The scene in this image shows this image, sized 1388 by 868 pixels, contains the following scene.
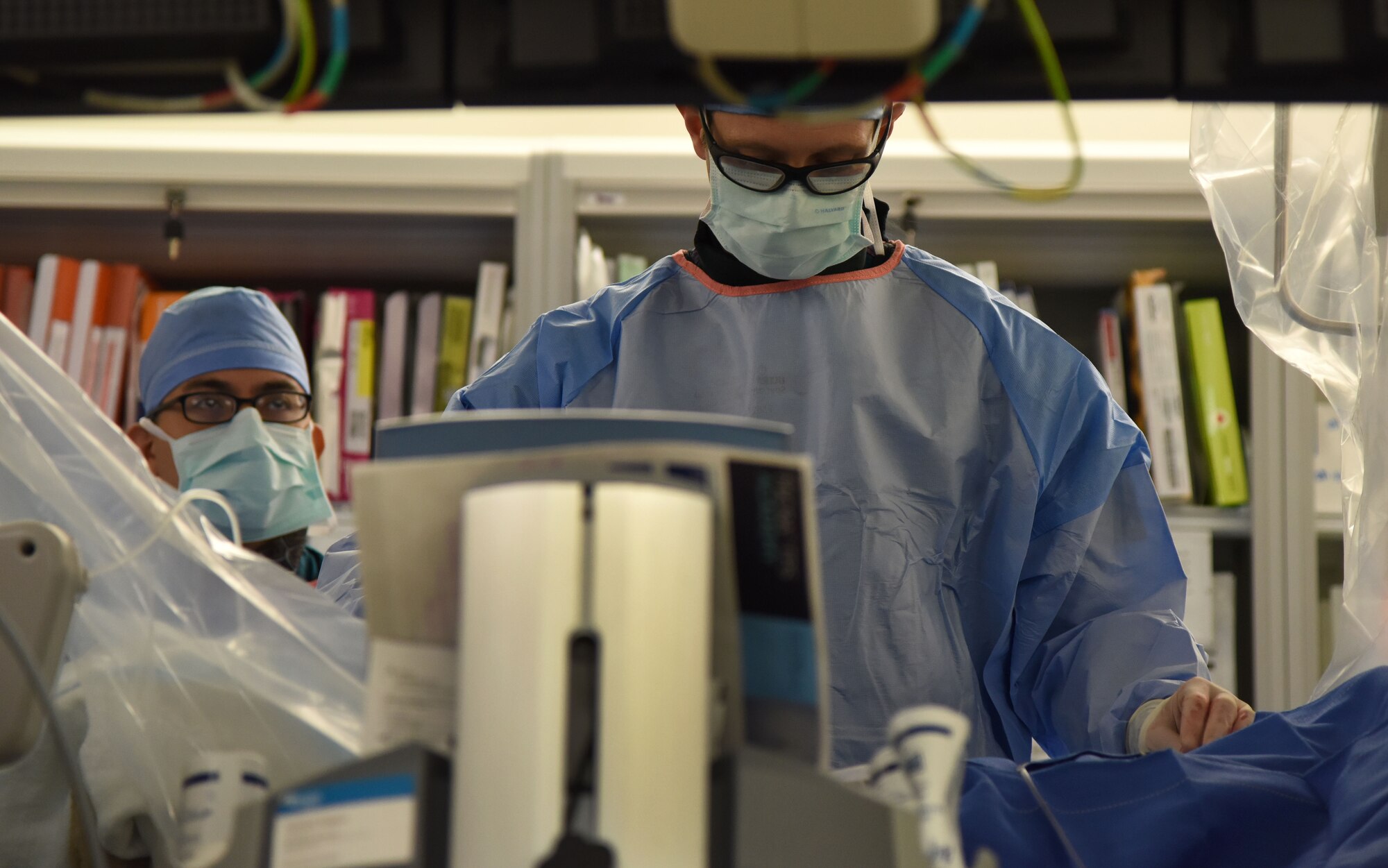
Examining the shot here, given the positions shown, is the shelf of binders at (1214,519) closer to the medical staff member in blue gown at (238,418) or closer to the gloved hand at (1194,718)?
the gloved hand at (1194,718)

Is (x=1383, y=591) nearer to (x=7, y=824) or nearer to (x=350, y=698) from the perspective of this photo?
(x=350, y=698)

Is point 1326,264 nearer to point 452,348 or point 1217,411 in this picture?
point 1217,411

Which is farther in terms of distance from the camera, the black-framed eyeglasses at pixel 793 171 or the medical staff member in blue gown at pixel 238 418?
the medical staff member in blue gown at pixel 238 418

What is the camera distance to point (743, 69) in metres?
0.64

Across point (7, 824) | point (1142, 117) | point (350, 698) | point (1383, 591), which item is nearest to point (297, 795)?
point (350, 698)

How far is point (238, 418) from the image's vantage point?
166cm

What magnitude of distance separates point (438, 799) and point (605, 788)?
90 mm

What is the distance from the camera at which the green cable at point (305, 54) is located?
64 centimetres

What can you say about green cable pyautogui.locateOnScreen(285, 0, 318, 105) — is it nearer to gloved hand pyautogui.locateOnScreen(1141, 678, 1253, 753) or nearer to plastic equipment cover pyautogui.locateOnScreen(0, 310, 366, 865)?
plastic equipment cover pyautogui.locateOnScreen(0, 310, 366, 865)

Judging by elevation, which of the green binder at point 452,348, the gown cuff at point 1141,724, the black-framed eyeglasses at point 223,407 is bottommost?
the gown cuff at point 1141,724

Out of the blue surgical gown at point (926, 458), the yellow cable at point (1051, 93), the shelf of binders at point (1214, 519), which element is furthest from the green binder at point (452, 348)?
the yellow cable at point (1051, 93)

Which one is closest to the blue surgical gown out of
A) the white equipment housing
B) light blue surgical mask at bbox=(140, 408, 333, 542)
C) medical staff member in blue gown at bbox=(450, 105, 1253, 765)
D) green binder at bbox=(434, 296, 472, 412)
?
medical staff member in blue gown at bbox=(450, 105, 1253, 765)

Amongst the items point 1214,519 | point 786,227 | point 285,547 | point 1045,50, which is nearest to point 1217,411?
point 1214,519

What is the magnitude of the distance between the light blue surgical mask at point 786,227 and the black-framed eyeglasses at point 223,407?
0.73m
